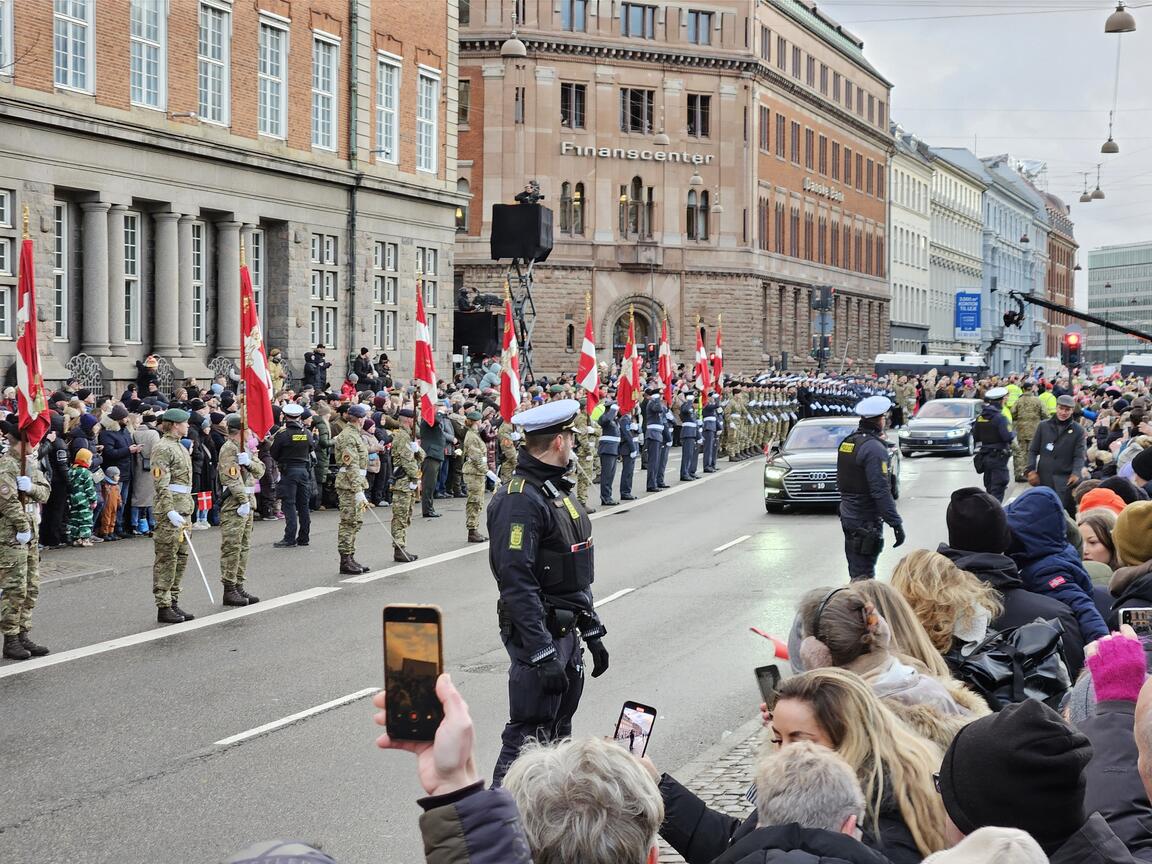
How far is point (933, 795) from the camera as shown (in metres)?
4.53

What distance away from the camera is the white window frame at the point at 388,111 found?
40188mm

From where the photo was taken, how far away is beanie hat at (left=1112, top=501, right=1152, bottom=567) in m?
7.46

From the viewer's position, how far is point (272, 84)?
35844 millimetres

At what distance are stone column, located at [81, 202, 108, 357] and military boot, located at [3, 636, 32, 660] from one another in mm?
17521

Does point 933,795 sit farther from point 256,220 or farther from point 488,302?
point 488,302

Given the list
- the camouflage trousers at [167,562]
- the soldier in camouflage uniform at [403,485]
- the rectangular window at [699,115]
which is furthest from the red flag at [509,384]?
the rectangular window at [699,115]

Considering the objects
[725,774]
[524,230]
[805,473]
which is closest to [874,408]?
[725,774]

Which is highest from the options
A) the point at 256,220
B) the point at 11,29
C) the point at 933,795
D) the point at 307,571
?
the point at 11,29

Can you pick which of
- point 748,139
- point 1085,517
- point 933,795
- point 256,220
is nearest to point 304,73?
point 256,220

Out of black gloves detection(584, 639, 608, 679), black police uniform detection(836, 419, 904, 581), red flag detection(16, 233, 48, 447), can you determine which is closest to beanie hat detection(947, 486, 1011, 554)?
black gloves detection(584, 639, 608, 679)

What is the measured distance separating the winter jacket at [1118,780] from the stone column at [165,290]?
95.2 ft

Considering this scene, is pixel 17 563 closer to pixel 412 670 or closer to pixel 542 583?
pixel 542 583

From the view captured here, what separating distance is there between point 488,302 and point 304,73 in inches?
441

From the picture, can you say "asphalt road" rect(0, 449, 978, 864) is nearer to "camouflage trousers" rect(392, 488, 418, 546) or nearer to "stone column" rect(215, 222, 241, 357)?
"camouflage trousers" rect(392, 488, 418, 546)
